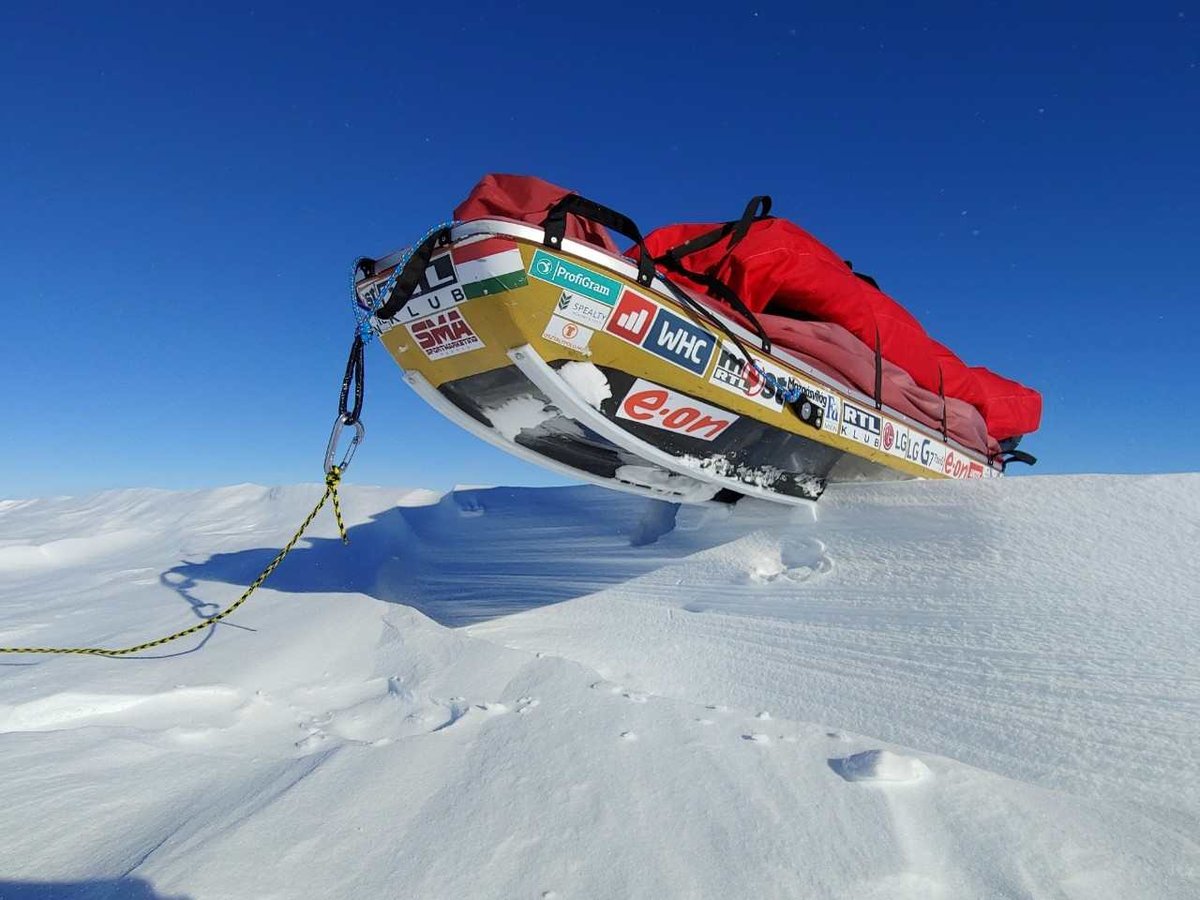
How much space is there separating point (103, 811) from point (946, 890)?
180 cm

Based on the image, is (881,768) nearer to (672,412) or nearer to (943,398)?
(672,412)

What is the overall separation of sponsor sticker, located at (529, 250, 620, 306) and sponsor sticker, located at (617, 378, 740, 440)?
453 millimetres

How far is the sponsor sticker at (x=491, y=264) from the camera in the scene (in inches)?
98.4

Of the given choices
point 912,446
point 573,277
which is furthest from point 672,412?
point 912,446

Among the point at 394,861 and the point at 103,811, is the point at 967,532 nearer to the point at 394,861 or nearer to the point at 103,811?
the point at 394,861

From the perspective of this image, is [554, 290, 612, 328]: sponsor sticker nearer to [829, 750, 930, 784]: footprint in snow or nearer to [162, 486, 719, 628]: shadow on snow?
[162, 486, 719, 628]: shadow on snow

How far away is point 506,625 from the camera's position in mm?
3328

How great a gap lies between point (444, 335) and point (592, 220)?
829mm

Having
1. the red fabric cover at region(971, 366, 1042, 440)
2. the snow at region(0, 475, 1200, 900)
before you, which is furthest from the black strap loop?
the red fabric cover at region(971, 366, 1042, 440)

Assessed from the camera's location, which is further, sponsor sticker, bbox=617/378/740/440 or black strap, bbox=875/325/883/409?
black strap, bbox=875/325/883/409

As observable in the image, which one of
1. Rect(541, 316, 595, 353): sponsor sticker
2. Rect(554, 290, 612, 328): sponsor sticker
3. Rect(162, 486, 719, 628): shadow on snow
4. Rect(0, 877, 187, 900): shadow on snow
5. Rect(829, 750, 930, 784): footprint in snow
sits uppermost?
Rect(554, 290, 612, 328): sponsor sticker

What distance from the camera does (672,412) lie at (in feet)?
10.4

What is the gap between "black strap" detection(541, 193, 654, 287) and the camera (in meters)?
2.55

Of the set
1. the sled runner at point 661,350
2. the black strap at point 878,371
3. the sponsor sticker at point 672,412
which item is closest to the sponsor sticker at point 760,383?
the sled runner at point 661,350
